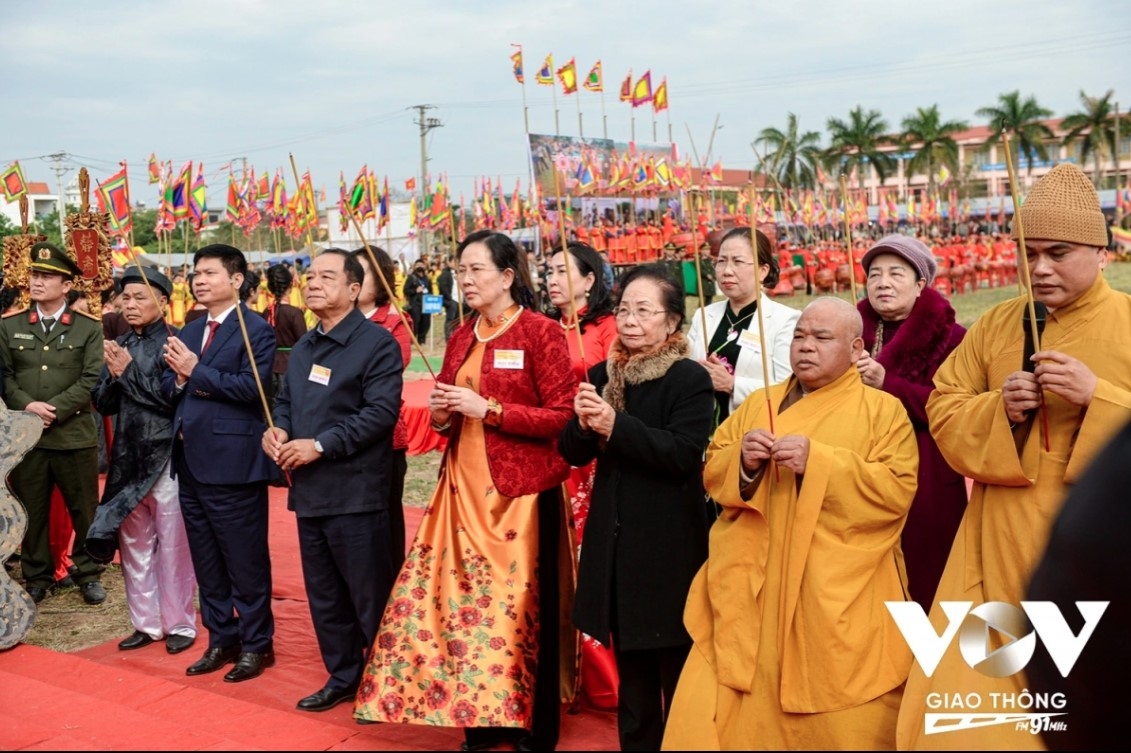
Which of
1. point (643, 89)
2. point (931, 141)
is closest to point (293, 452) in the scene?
point (643, 89)

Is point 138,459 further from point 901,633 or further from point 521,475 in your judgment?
point 901,633

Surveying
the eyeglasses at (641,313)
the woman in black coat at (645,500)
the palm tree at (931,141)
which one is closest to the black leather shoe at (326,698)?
the woman in black coat at (645,500)

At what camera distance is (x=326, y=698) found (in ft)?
12.6

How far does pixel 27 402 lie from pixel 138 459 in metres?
1.08

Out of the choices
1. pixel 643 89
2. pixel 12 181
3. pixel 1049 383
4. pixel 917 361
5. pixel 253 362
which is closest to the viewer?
pixel 1049 383

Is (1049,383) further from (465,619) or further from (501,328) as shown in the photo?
(465,619)

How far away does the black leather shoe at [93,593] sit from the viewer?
542 cm

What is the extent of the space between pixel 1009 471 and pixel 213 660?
3164 mm

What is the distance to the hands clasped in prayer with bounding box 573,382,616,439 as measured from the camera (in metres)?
2.96

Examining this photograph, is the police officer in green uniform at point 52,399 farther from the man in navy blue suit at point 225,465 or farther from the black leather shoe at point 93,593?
the man in navy blue suit at point 225,465

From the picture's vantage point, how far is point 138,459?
4.63 m

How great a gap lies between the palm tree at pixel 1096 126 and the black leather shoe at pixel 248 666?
168 ft

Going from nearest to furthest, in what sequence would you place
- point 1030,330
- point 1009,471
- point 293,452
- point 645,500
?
point 1009,471
point 1030,330
point 645,500
point 293,452

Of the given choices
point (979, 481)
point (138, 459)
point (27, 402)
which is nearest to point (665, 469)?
point (979, 481)
